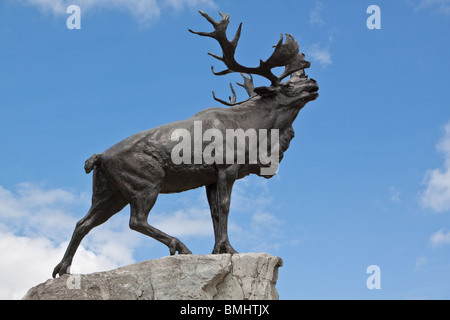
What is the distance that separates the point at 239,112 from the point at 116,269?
2.47 meters

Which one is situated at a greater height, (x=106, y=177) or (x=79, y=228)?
(x=106, y=177)

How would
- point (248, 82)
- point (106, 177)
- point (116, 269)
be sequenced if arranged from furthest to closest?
point (248, 82) < point (106, 177) < point (116, 269)

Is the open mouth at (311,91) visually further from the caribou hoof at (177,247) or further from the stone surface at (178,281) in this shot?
the caribou hoof at (177,247)

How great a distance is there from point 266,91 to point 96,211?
2.60 meters

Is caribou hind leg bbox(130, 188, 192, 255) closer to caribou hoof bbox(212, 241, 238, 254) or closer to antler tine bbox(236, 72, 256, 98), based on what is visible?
caribou hoof bbox(212, 241, 238, 254)

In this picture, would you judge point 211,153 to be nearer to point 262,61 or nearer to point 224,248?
point 224,248

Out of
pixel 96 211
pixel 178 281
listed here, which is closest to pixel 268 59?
pixel 96 211

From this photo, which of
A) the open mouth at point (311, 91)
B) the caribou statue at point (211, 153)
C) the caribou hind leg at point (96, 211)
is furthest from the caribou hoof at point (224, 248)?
the open mouth at point (311, 91)

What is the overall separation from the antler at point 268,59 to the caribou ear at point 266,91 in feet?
0.34

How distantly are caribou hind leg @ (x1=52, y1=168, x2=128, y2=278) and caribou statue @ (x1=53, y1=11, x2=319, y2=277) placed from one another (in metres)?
0.01

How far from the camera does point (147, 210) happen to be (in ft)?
23.2
